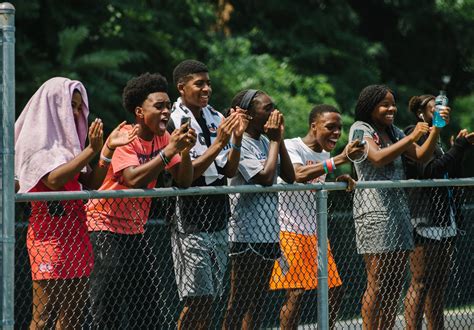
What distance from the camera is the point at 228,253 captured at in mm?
6332

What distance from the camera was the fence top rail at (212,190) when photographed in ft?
16.9

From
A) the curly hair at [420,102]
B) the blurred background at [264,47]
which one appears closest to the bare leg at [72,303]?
the curly hair at [420,102]

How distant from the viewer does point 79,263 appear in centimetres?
563

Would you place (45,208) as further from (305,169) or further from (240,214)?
(305,169)

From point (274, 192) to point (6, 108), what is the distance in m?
2.05

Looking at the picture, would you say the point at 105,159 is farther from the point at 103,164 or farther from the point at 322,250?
the point at 322,250

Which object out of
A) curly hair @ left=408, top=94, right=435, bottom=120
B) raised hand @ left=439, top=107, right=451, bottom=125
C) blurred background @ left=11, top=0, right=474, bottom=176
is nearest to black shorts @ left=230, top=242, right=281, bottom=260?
raised hand @ left=439, top=107, right=451, bottom=125

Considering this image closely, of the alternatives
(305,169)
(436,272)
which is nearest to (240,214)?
(305,169)

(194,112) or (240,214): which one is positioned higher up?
(194,112)

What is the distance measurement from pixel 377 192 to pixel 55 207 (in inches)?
89.1

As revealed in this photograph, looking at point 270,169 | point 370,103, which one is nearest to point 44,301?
point 270,169

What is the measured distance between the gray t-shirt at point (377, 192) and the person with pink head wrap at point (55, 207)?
1.92 meters

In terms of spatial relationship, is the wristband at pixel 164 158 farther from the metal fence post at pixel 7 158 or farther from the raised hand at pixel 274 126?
the metal fence post at pixel 7 158

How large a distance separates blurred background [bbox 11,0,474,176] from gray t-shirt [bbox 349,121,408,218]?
5195mm
